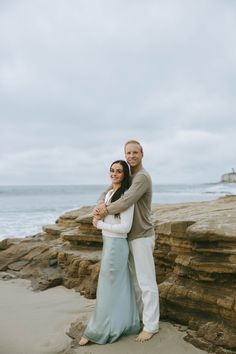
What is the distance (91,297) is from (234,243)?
334 centimetres

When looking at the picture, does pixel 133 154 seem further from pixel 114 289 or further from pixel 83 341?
pixel 83 341

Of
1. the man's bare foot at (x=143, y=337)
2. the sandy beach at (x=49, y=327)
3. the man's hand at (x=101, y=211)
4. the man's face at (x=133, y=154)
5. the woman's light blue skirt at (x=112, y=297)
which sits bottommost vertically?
the sandy beach at (x=49, y=327)

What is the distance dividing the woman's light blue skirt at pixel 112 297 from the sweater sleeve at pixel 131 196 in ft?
1.34

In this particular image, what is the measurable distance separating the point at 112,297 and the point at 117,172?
60.3 inches

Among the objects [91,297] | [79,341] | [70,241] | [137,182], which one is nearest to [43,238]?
[70,241]

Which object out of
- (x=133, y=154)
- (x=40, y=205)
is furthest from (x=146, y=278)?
(x=40, y=205)

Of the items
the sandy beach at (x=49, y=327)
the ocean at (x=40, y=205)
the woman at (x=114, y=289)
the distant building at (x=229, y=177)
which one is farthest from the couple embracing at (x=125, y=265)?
the distant building at (x=229, y=177)

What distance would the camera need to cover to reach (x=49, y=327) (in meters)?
5.55

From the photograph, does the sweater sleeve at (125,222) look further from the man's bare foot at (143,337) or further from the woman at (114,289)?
the man's bare foot at (143,337)

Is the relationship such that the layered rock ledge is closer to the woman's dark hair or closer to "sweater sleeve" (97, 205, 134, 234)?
"sweater sleeve" (97, 205, 134, 234)

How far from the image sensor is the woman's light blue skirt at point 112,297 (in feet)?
15.0

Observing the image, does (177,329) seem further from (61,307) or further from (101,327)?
(61,307)

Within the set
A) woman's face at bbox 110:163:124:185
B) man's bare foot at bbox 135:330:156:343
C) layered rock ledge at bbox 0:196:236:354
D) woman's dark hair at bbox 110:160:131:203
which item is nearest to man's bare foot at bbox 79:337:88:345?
man's bare foot at bbox 135:330:156:343

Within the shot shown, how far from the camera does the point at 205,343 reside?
14.6ft
